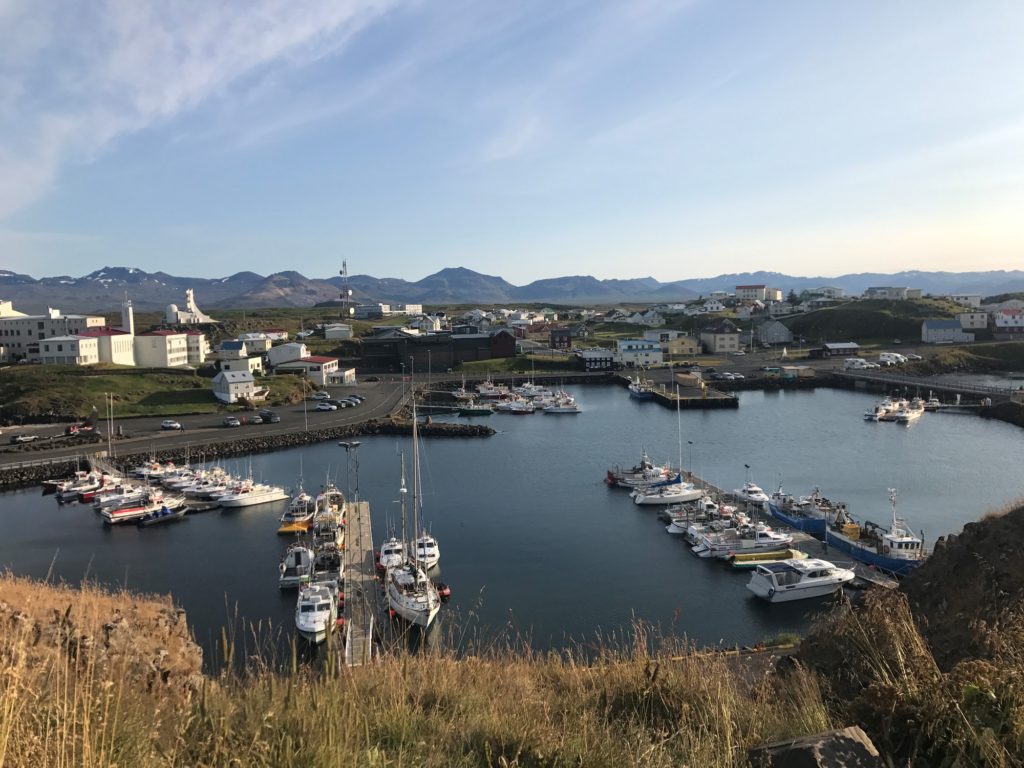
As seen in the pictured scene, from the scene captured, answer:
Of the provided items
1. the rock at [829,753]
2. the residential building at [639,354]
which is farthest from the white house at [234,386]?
the rock at [829,753]

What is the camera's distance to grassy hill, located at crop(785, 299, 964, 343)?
34.8 metres

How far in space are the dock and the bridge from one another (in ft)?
62.6

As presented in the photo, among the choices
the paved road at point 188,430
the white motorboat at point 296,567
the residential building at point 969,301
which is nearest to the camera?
the white motorboat at point 296,567

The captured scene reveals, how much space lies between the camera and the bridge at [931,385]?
69.6ft

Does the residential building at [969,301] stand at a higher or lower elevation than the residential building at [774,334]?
higher

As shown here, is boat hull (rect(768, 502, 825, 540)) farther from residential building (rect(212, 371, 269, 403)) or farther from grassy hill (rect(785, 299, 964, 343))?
grassy hill (rect(785, 299, 964, 343))

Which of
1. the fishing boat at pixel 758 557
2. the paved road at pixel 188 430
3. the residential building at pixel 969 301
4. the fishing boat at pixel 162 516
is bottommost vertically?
the fishing boat at pixel 758 557

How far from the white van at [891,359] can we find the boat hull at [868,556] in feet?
66.9

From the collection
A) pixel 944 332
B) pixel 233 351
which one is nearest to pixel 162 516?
pixel 233 351

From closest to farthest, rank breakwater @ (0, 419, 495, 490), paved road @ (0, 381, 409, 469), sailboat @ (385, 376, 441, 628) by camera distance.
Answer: sailboat @ (385, 376, 441, 628)
breakwater @ (0, 419, 495, 490)
paved road @ (0, 381, 409, 469)

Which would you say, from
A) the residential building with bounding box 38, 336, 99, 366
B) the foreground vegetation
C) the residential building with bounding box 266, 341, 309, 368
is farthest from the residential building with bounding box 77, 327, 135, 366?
the foreground vegetation

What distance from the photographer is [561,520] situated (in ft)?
36.8

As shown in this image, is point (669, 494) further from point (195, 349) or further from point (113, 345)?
point (113, 345)

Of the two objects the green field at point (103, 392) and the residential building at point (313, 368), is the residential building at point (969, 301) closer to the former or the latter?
the residential building at point (313, 368)
